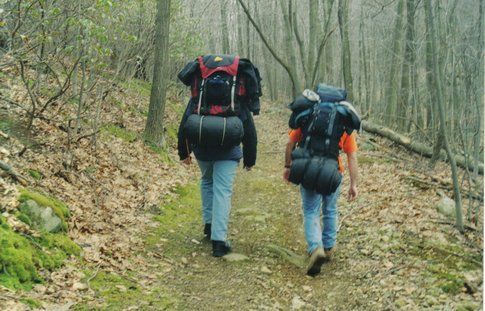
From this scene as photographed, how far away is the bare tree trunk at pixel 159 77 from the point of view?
9.56 meters

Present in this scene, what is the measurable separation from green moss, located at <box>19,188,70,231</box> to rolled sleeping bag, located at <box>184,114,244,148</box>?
5.33 ft

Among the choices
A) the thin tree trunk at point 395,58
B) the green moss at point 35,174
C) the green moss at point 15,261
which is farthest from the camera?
the thin tree trunk at point 395,58

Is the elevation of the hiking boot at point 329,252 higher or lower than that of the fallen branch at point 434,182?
lower

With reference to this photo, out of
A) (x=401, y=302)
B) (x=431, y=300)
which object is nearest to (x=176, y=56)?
(x=401, y=302)

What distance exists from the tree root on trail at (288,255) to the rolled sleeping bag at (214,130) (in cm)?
157

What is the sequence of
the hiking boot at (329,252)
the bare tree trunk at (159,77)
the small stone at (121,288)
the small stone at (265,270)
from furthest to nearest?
1. the bare tree trunk at (159,77)
2. the hiking boot at (329,252)
3. the small stone at (265,270)
4. the small stone at (121,288)

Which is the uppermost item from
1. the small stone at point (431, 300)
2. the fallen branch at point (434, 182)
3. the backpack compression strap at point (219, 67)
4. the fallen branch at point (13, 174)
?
the backpack compression strap at point (219, 67)

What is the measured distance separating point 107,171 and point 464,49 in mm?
5563

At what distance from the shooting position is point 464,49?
18.8ft

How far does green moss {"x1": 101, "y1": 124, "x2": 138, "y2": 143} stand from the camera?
9.38 metres

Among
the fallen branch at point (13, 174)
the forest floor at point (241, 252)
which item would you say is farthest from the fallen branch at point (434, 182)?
the fallen branch at point (13, 174)

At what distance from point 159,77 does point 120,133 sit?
1513 mm

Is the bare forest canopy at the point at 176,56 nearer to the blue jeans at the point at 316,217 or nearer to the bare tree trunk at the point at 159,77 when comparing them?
the bare tree trunk at the point at 159,77

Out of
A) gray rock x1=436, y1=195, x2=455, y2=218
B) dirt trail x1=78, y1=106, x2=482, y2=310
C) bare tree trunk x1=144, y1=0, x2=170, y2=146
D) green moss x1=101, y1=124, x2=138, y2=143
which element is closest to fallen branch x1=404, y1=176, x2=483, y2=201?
dirt trail x1=78, y1=106, x2=482, y2=310
